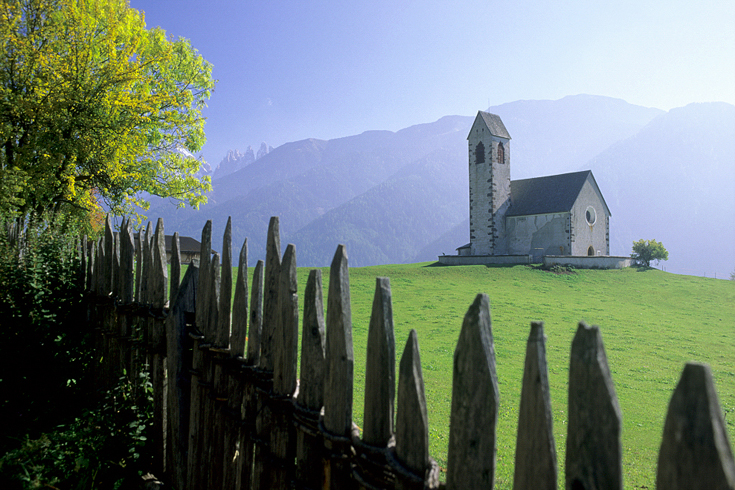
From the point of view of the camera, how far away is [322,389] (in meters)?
2.28

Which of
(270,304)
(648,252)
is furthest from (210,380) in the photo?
(648,252)

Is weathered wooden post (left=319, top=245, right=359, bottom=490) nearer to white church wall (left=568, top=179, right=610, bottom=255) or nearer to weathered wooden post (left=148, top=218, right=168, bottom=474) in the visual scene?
weathered wooden post (left=148, top=218, right=168, bottom=474)

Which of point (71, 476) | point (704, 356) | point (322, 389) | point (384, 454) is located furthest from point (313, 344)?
point (704, 356)

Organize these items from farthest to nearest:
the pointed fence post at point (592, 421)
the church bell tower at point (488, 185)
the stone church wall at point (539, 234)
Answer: the church bell tower at point (488, 185) → the stone church wall at point (539, 234) → the pointed fence post at point (592, 421)

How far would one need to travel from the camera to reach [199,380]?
332 centimetres

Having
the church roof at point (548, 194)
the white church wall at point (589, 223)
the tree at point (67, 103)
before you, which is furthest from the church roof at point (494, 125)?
the tree at point (67, 103)

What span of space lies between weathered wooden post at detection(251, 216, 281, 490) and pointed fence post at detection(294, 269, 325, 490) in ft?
1.26

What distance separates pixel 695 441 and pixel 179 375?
3.49 metres

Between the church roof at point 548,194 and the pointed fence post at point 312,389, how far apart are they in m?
36.6

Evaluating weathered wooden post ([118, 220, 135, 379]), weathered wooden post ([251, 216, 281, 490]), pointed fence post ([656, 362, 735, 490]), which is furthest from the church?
pointed fence post ([656, 362, 735, 490])

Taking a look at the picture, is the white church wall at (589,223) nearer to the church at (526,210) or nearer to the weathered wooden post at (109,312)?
the church at (526,210)

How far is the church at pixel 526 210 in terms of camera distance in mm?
35500

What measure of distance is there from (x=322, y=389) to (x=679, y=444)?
1653mm

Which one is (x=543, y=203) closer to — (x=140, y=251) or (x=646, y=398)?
(x=646, y=398)
